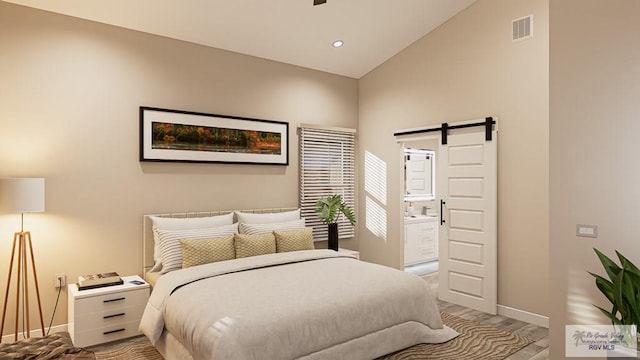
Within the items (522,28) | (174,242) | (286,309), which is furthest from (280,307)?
(522,28)

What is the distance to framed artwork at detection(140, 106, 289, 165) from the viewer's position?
4.20 meters

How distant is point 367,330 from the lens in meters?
2.99

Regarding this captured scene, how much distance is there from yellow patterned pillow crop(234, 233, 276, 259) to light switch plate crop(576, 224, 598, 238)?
274 centimetres

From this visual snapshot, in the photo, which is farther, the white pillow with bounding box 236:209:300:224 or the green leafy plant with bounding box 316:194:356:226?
the green leafy plant with bounding box 316:194:356:226

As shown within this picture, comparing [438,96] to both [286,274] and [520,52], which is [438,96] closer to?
[520,52]

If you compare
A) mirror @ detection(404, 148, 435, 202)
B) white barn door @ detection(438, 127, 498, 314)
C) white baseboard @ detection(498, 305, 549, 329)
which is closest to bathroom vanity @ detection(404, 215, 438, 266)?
mirror @ detection(404, 148, 435, 202)

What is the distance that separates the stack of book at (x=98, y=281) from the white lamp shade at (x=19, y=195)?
2.38 ft

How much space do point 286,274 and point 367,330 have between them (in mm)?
836

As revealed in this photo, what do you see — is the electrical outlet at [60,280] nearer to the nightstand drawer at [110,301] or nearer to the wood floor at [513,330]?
the nightstand drawer at [110,301]

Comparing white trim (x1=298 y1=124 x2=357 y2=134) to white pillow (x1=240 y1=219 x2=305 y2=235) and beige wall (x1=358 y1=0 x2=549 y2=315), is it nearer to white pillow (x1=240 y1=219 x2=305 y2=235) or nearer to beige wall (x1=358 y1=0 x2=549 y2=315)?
beige wall (x1=358 y1=0 x2=549 y2=315)

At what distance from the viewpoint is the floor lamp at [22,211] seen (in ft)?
10.4

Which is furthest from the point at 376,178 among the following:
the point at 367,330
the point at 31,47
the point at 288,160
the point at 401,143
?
the point at 31,47

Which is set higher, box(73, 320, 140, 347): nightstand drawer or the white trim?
the white trim

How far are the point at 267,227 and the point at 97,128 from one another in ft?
6.53
